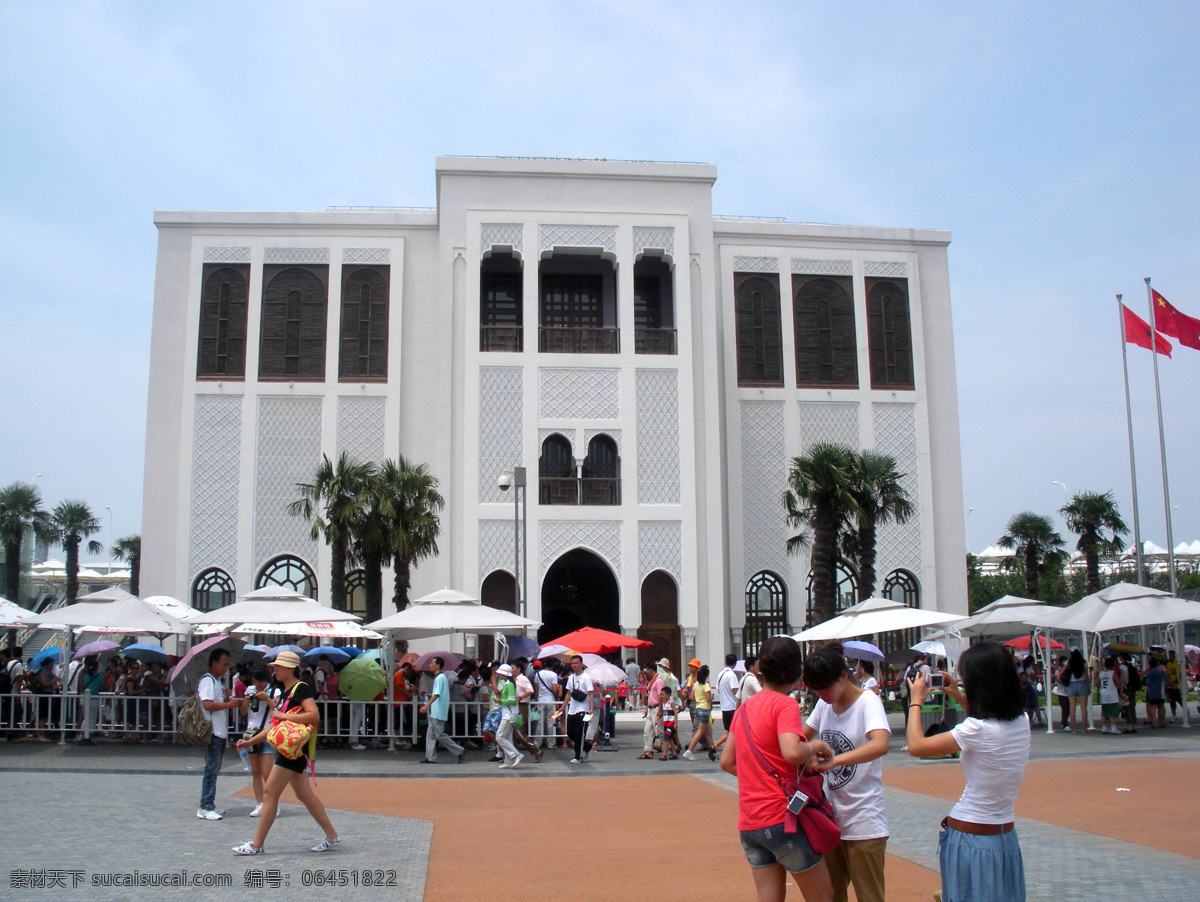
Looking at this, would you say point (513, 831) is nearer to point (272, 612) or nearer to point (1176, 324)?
point (272, 612)

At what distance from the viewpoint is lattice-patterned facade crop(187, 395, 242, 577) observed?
101 ft

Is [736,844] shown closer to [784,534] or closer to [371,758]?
[371,758]

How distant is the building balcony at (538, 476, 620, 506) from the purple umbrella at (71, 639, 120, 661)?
493 inches

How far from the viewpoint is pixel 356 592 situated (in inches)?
1238

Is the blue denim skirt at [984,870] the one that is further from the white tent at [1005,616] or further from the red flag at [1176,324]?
the red flag at [1176,324]

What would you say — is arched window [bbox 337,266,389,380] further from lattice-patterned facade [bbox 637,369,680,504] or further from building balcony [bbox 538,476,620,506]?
lattice-patterned facade [bbox 637,369,680,504]

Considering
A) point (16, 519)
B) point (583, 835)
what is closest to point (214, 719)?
point (583, 835)

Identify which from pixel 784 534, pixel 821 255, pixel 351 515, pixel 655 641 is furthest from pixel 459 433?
pixel 821 255

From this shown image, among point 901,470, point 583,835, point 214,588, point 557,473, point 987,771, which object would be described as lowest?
point 583,835

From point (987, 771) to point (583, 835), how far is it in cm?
571

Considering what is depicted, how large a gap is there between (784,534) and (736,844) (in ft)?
79.5

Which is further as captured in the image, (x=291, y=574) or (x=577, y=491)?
(x=291, y=574)

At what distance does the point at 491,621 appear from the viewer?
58.4 feet

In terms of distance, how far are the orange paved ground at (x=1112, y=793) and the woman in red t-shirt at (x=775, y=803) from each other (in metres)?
5.13
